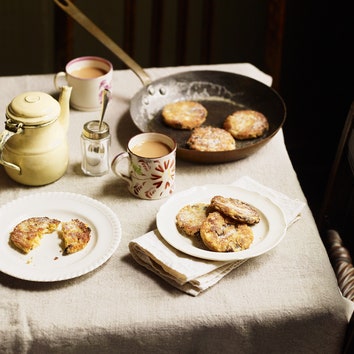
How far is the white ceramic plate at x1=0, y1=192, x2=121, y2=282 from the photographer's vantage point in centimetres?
100

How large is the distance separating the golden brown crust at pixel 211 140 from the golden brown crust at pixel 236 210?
0.25 meters

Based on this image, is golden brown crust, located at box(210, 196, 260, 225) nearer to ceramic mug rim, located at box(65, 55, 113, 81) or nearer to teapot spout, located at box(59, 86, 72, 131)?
teapot spout, located at box(59, 86, 72, 131)

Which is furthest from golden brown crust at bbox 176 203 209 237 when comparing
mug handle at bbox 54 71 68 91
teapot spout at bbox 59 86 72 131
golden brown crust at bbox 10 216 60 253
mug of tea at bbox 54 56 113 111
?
mug handle at bbox 54 71 68 91

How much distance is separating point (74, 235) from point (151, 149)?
273 mm

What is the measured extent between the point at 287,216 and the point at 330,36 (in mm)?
1677

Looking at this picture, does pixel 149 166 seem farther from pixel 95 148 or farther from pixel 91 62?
pixel 91 62

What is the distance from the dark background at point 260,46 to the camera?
2.51m

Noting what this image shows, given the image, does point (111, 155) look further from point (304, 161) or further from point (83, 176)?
point (304, 161)

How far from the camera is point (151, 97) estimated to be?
1570mm

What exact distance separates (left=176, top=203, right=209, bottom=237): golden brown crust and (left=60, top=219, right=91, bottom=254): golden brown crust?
0.18m

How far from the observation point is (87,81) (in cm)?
147

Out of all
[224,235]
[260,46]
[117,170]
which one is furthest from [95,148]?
[260,46]

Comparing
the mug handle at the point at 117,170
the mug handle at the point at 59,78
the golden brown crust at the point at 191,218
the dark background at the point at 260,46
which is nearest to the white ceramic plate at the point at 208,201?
the golden brown crust at the point at 191,218

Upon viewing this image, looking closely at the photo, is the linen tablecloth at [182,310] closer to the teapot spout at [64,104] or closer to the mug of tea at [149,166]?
the mug of tea at [149,166]
